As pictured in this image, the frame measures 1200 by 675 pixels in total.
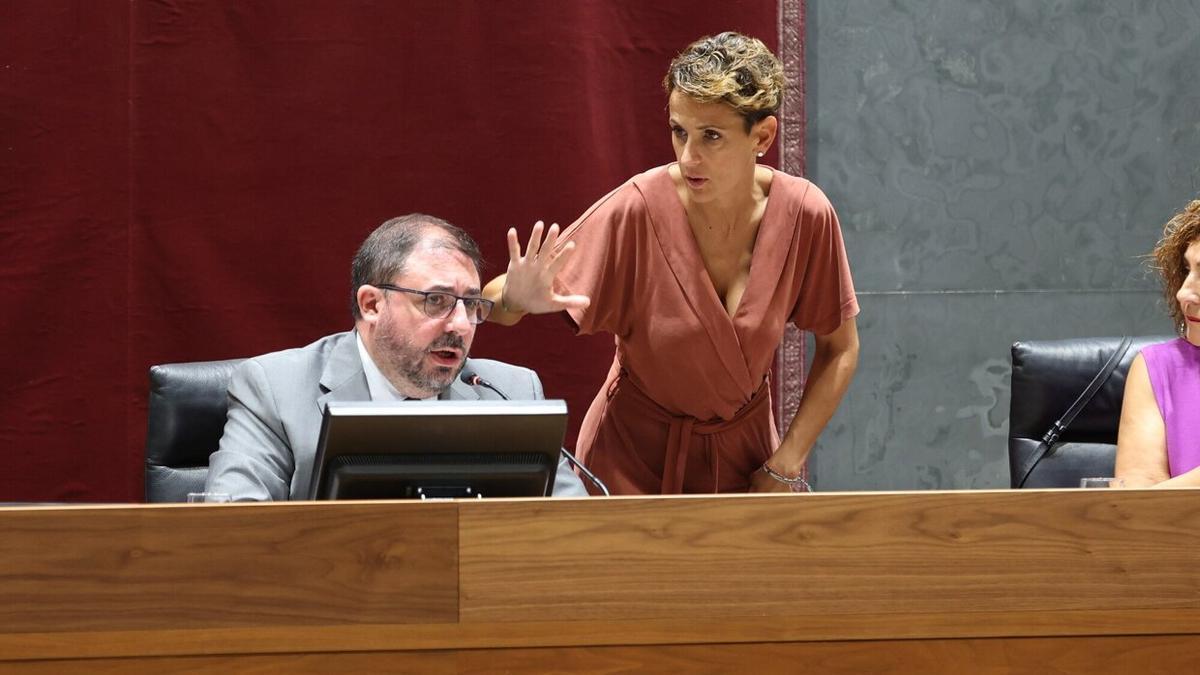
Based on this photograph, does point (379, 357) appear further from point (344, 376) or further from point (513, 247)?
point (513, 247)

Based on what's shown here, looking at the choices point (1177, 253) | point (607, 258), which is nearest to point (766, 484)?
point (607, 258)

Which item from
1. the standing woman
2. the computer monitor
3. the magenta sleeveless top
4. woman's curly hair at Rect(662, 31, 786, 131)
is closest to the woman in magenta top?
the magenta sleeveless top

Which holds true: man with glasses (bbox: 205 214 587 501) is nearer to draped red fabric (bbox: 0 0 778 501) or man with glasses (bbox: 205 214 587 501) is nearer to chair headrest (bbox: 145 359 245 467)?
chair headrest (bbox: 145 359 245 467)

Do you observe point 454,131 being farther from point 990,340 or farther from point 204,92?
point 990,340

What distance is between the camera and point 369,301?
80.2 inches

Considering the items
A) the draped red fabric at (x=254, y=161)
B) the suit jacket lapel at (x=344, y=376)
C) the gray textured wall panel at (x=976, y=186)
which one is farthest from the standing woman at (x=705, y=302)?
the gray textured wall panel at (x=976, y=186)

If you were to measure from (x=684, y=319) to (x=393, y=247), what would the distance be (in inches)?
19.7

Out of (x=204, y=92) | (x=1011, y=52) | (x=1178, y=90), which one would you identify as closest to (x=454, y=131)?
(x=204, y=92)

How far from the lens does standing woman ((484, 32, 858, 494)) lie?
2.23 metres

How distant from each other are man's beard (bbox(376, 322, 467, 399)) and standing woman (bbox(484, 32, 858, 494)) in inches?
7.5

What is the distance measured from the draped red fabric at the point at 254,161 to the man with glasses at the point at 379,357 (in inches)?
38.0

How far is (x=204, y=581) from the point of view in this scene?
132 centimetres

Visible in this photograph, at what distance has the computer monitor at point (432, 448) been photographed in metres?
1.45

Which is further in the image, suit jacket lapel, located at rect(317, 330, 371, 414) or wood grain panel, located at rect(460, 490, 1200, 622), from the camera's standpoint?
suit jacket lapel, located at rect(317, 330, 371, 414)
